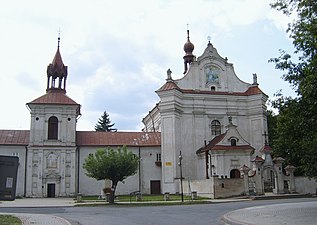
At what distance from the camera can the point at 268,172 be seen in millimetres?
43938

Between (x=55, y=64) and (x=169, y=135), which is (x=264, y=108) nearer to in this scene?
(x=169, y=135)

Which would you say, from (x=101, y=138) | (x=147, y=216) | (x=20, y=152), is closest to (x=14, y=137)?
(x=20, y=152)

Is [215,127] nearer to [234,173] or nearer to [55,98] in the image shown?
[234,173]

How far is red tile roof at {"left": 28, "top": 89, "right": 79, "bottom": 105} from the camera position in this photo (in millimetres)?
49875

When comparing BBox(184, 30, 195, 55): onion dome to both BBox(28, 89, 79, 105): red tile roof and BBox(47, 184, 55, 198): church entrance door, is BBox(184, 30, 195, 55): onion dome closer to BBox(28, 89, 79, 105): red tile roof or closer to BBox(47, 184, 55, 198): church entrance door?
BBox(28, 89, 79, 105): red tile roof

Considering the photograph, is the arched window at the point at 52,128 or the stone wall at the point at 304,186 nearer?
the stone wall at the point at 304,186

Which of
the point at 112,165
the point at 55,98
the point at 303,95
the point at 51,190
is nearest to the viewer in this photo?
the point at 303,95

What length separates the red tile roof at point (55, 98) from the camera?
1964 inches

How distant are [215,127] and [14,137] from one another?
26.4m

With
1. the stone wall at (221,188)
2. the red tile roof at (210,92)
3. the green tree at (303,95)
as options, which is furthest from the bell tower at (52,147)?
the green tree at (303,95)

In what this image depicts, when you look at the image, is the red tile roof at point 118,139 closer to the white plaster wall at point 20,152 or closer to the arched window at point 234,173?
the white plaster wall at point 20,152

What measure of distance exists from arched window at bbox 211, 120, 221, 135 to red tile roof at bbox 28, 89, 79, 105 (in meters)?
Result: 18.7

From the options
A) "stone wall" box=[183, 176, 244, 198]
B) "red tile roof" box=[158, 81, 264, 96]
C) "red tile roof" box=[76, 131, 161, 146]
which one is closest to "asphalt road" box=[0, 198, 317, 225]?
"stone wall" box=[183, 176, 244, 198]

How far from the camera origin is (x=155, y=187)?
50.8 m
